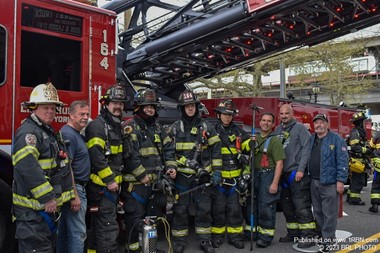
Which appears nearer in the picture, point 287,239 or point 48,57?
point 48,57

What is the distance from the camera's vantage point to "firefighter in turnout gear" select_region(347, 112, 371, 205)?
7750mm

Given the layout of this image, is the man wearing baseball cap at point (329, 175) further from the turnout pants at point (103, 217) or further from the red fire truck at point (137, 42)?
the turnout pants at point (103, 217)

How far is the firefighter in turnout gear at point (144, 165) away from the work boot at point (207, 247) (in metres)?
0.71

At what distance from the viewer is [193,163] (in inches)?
180

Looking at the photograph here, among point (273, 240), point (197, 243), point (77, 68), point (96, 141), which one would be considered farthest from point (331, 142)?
point (77, 68)

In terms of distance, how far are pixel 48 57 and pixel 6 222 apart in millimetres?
1729

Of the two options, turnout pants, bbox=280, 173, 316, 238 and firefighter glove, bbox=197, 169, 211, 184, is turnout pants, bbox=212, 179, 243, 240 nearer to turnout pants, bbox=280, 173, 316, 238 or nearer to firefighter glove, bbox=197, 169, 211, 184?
firefighter glove, bbox=197, 169, 211, 184

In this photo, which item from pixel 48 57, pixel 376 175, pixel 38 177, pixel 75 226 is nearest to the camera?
pixel 38 177

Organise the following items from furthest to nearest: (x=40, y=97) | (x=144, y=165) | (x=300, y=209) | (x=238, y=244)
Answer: (x=300, y=209) → (x=238, y=244) → (x=144, y=165) → (x=40, y=97)

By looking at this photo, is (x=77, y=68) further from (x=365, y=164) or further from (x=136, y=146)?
(x=365, y=164)

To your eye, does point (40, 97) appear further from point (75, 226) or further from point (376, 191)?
point (376, 191)

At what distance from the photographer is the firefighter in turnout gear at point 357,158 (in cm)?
775

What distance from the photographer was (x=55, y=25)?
4047mm

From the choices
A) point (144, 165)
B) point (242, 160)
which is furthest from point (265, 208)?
point (144, 165)
